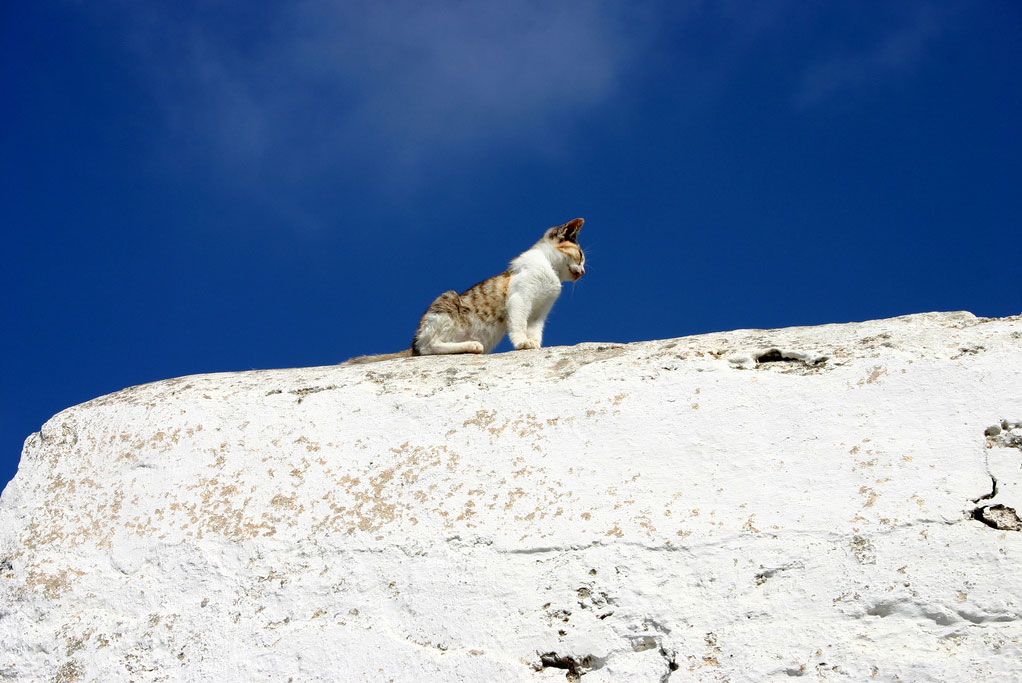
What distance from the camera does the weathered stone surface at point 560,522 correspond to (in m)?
2.73

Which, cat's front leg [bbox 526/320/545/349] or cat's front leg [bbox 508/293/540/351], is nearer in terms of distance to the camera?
cat's front leg [bbox 508/293/540/351]

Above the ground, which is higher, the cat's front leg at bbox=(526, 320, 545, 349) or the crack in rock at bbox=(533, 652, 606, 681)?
the cat's front leg at bbox=(526, 320, 545, 349)

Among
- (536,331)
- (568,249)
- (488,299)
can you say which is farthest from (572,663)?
(568,249)

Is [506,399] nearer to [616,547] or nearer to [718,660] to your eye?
[616,547]

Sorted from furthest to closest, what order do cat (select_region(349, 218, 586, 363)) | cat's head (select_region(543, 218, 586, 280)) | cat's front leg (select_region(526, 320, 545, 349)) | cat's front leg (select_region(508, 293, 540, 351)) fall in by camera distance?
cat's head (select_region(543, 218, 586, 280)), cat's front leg (select_region(526, 320, 545, 349)), cat's front leg (select_region(508, 293, 540, 351)), cat (select_region(349, 218, 586, 363))

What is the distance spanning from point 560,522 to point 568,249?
184 inches

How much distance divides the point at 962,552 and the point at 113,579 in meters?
3.01

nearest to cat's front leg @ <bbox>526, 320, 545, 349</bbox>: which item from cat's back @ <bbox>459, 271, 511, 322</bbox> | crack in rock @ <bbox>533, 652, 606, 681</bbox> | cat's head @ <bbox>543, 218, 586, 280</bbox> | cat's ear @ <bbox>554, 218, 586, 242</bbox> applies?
cat's back @ <bbox>459, 271, 511, 322</bbox>

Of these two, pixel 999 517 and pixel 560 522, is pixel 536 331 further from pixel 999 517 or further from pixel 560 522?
pixel 999 517

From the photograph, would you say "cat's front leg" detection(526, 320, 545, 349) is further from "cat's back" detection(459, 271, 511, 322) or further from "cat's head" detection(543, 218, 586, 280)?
"cat's head" detection(543, 218, 586, 280)

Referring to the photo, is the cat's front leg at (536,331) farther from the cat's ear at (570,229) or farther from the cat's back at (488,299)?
the cat's ear at (570,229)

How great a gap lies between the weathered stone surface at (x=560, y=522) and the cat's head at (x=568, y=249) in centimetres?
374

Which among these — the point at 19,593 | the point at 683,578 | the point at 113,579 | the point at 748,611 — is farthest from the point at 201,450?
the point at 748,611

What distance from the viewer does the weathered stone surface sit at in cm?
273
